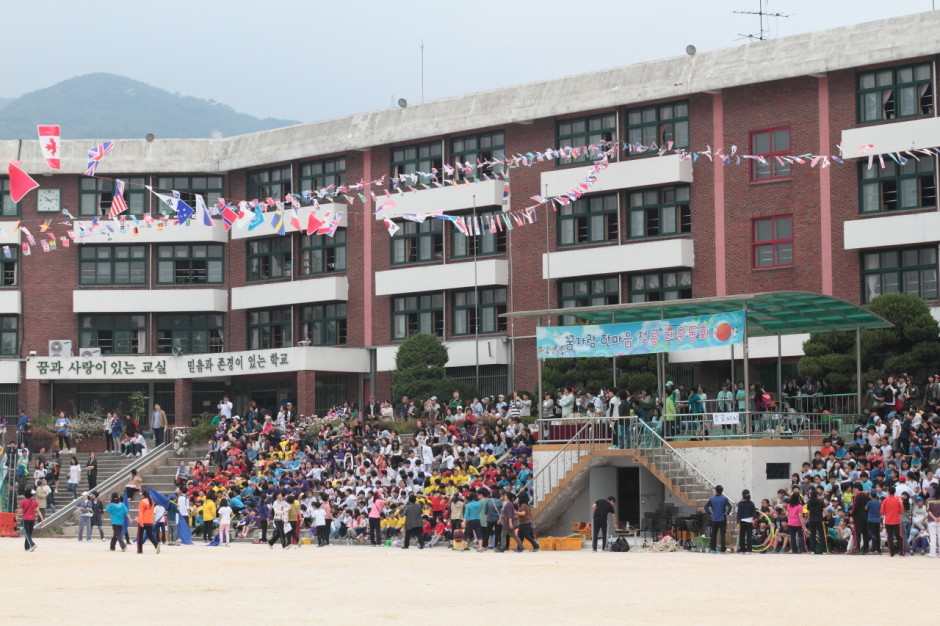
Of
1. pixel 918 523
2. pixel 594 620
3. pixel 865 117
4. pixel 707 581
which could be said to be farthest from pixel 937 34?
pixel 594 620

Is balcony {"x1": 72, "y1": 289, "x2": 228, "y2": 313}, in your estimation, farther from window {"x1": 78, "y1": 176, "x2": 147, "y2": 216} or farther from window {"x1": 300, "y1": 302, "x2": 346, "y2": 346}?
window {"x1": 300, "y1": 302, "x2": 346, "y2": 346}

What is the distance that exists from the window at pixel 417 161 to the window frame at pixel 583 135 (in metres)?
4.84

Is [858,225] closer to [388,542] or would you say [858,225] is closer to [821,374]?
[821,374]

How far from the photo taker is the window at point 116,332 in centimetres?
5731

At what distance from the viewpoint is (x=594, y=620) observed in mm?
17391

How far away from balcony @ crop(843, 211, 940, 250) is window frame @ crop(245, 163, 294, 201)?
2215cm

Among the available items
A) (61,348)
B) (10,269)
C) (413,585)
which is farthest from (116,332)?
(413,585)

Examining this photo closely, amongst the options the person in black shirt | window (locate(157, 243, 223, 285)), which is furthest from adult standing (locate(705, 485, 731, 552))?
window (locate(157, 243, 223, 285))

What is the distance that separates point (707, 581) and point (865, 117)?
24285 millimetres

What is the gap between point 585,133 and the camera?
4897 centimetres

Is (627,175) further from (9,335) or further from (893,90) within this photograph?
(9,335)

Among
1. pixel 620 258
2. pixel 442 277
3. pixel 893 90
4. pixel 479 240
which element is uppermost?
pixel 893 90

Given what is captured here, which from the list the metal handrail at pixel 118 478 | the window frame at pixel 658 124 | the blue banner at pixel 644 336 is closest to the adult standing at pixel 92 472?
the metal handrail at pixel 118 478

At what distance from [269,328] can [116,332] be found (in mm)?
6139
